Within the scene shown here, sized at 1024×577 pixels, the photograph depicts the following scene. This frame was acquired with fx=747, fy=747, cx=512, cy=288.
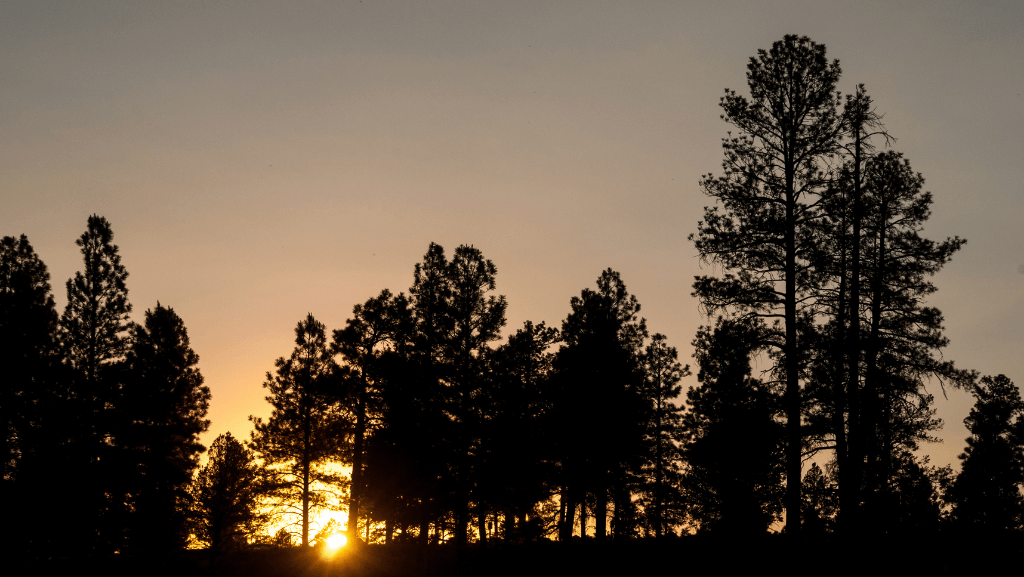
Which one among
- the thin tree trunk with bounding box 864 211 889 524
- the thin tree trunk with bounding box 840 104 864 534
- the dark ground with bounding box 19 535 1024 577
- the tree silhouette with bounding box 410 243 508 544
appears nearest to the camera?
the dark ground with bounding box 19 535 1024 577

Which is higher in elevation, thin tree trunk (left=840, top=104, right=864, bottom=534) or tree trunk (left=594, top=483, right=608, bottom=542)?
thin tree trunk (left=840, top=104, right=864, bottom=534)

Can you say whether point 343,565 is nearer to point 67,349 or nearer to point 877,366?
point 67,349

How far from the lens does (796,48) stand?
18.6 meters

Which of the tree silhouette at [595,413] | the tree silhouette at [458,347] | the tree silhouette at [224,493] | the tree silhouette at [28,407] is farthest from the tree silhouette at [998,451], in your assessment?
the tree silhouette at [28,407]

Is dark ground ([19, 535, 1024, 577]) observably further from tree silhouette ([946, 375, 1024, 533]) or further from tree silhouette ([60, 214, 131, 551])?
tree silhouette ([946, 375, 1024, 533])

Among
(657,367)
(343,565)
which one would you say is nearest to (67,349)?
(343,565)

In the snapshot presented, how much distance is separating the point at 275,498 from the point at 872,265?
28.9 metres

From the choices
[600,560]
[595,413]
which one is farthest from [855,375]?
[595,413]

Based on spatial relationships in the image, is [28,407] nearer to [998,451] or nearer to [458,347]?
[458,347]

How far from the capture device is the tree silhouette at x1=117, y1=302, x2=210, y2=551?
119 ft

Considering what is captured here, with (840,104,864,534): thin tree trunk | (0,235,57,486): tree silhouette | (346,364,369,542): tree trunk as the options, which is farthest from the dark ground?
(0,235,57,486): tree silhouette

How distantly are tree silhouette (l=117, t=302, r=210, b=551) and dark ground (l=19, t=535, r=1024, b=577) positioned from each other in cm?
232

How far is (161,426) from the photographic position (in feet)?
123

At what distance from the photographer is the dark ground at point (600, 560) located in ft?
58.4
